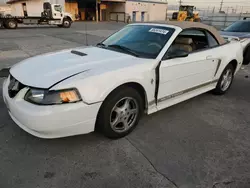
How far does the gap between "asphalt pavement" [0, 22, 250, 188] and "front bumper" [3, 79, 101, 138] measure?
350 mm

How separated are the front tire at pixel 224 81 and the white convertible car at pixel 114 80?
38 cm

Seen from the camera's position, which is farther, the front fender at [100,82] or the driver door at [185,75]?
the driver door at [185,75]

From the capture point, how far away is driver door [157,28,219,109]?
2828mm

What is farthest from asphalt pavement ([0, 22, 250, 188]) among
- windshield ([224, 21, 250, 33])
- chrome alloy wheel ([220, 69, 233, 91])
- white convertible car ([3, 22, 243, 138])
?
windshield ([224, 21, 250, 33])

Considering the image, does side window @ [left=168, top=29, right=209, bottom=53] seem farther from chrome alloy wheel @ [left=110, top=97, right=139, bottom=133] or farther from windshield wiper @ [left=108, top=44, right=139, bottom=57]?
chrome alloy wheel @ [left=110, top=97, right=139, bottom=133]

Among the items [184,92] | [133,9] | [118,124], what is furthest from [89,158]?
[133,9]

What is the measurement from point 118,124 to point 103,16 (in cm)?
4153

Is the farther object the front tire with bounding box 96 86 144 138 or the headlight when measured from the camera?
the front tire with bounding box 96 86 144 138

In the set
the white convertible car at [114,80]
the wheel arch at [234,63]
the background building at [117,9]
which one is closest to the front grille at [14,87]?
the white convertible car at [114,80]

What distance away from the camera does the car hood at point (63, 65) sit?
2.20 meters

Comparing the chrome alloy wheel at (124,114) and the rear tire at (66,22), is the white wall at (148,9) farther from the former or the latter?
the chrome alloy wheel at (124,114)

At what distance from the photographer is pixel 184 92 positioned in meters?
3.27

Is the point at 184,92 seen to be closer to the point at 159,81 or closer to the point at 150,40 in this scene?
the point at 159,81

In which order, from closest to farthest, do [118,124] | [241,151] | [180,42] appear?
→ [241,151]
[118,124]
[180,42]
